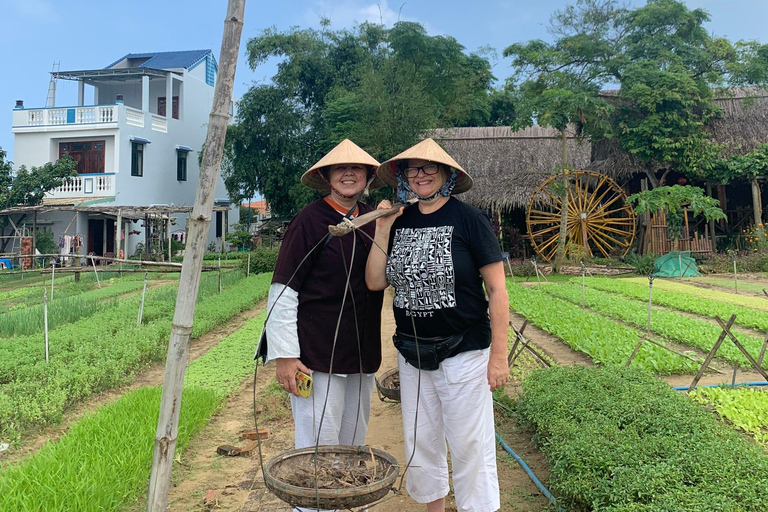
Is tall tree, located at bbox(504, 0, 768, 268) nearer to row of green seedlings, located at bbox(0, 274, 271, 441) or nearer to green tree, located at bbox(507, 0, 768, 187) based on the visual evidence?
green tree, located at bbox(507, 0, 768, 187)

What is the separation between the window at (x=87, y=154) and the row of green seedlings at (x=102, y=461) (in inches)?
709

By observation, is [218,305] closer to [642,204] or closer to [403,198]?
[403,198]

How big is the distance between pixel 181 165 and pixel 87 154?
3.80m

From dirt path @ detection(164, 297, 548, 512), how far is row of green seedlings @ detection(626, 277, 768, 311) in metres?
7.35

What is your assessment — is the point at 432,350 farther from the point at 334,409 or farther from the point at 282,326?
the point at 282,326

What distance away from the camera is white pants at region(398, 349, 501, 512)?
7.89ft

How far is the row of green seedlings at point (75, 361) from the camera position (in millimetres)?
4324

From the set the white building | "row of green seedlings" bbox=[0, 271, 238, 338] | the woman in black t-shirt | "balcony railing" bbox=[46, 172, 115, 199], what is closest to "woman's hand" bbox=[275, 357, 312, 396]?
the woman in black t-shirt

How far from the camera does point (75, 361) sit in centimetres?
553

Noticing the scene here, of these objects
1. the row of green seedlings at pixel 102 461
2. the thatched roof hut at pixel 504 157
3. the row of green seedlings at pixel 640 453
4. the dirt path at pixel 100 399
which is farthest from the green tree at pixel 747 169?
the row of green seedlings at pixel 102 461

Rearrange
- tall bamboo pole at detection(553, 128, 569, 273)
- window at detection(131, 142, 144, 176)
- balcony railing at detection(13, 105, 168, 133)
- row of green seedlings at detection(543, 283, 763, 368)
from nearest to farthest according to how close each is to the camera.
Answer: row of green seedlings at detection(543, 283, 763, 368) → tall bamboo pole at detection(553, 128, 569, 273) → balcony railing at detection(13, 105, 168, 133) → window at detection(131, 142, 144, 176)

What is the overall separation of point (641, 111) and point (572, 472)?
50.7 feet

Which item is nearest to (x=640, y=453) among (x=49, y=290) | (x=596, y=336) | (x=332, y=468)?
(x=332, y=468)

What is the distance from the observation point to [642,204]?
14.3 metres
